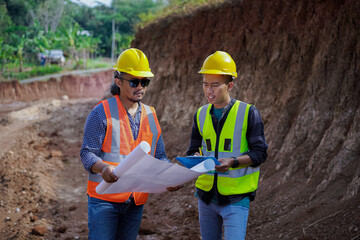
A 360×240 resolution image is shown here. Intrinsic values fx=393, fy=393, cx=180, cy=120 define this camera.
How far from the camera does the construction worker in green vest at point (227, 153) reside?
335 cm

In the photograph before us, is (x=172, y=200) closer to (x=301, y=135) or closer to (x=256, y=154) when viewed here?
(x=301, y=135)

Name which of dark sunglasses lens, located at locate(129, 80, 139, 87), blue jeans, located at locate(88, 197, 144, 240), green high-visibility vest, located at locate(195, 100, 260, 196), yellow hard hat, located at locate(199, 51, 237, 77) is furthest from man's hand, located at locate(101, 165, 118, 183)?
yellow hard hat, located at locate(199, 51, 237, 77)

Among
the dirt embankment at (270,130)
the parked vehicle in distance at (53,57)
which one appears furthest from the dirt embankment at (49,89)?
the dirt embankment at (270,130)

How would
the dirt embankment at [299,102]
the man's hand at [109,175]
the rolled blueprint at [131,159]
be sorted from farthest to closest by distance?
the dirt embankment at [299,102], the man's hand at [109,175], the rolled blueprint at [131,159]

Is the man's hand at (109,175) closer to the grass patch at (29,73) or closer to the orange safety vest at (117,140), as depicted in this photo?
the orange safety vest at (117,140)

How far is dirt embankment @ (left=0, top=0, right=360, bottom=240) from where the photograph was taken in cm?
567

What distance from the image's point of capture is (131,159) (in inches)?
111

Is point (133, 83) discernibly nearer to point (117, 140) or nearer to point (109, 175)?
point (117, 140)

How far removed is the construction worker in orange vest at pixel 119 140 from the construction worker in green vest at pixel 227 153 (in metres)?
0.41

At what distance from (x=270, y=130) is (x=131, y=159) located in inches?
218

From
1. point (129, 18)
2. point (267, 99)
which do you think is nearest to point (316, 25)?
point (267, 99)

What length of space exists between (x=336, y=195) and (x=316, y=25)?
3.86 m

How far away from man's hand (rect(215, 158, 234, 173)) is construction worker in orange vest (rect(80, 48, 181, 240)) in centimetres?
48

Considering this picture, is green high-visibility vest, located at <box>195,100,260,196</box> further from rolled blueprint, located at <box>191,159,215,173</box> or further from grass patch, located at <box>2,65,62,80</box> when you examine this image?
grass patch, located at <box>2,65,62,80</box>
